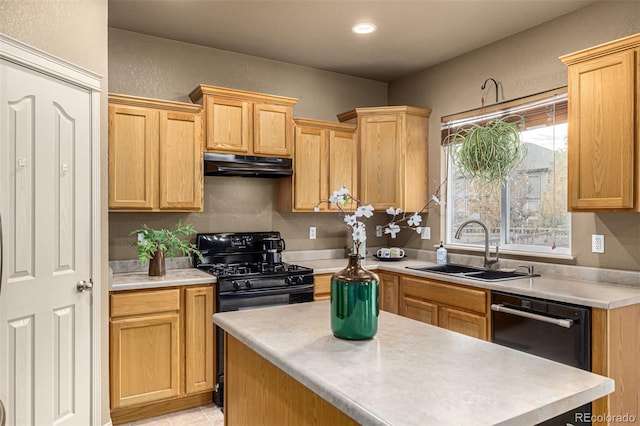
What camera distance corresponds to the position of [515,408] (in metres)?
1.04

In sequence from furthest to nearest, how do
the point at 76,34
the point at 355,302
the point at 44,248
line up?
the point at 76,34 → the point at 44,248 → the point at 355,302

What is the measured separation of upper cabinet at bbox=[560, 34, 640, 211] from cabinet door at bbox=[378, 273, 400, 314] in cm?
151

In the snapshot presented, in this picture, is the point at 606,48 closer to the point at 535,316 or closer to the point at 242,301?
the point at 535,316

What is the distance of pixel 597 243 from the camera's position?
9.85ft

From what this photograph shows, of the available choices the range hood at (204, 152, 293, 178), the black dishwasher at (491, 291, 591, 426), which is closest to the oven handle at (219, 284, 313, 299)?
the range hood at (204, 152, 293, 178)

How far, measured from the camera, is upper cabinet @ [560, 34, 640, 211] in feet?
8.28

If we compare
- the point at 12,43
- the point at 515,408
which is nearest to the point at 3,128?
the point at 12,43

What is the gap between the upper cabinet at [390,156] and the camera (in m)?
4.18

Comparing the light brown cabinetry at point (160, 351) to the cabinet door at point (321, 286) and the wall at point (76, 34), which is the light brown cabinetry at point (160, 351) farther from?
the cabinet door at point (321, 286)

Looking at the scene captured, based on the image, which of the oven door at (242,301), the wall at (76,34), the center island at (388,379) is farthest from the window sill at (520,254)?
the wall at (76,34)

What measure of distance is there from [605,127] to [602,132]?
32mm

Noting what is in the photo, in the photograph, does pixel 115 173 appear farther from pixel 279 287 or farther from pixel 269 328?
pixel 269 328

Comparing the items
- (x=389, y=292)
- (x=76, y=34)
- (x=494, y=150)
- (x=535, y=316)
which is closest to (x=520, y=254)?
(x=494, y=150)

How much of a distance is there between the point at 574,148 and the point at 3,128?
10.4 ft
